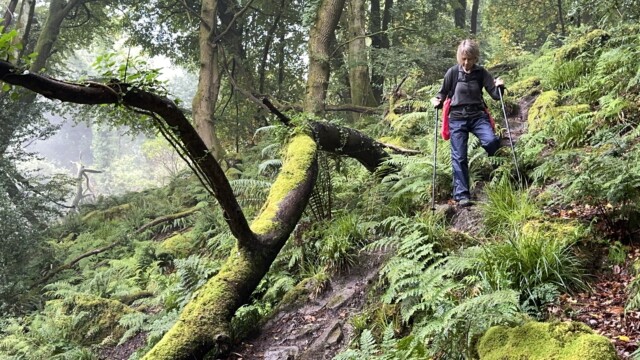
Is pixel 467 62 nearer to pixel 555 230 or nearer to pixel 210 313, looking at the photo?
pixel 555 230

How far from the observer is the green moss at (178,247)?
9.03m

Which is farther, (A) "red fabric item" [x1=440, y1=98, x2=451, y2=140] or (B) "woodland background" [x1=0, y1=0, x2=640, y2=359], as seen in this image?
(A) "red fabric item" [x1=440, y1=98, x2=451, y2=140]

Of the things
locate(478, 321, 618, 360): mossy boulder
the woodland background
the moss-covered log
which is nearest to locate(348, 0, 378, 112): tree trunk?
the woodland background

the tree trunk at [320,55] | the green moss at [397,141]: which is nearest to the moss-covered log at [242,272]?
the green moss at [397,141]

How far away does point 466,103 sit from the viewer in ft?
18.9

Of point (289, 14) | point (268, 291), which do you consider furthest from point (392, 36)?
point (268, 291)

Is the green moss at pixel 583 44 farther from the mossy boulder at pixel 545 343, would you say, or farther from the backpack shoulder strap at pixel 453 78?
the mossy boulder at pixel 545 343

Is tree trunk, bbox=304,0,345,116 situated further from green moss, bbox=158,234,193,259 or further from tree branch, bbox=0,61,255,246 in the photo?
tree branch, bbox=0,61,255,246

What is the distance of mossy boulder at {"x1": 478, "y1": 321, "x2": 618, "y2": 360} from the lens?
2.44 m

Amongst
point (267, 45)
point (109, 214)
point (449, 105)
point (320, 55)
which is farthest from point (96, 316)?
point (267, 45)

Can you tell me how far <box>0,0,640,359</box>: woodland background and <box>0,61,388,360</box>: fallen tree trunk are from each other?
17 mm

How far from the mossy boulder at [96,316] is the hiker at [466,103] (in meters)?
5.12

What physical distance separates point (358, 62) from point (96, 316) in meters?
8.77

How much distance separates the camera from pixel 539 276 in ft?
11.4
